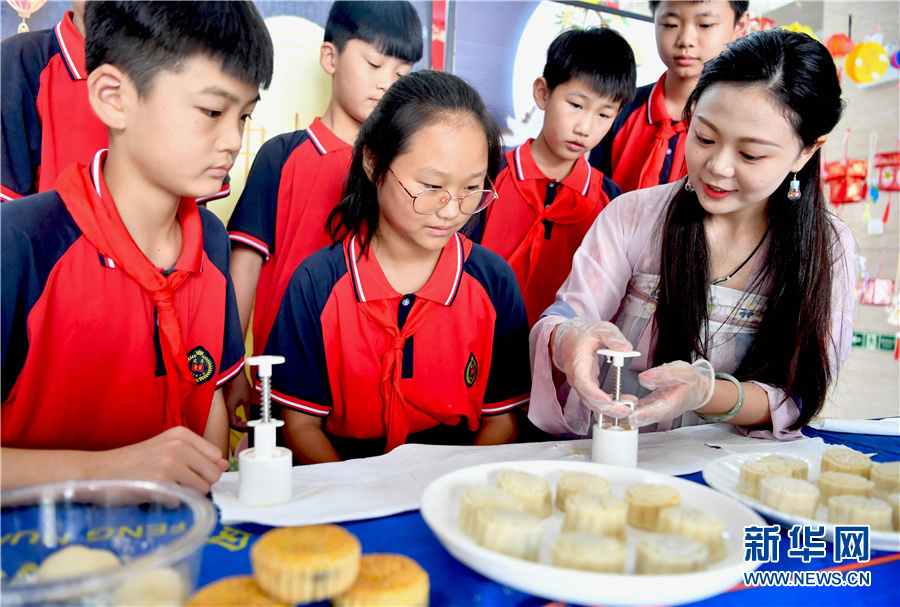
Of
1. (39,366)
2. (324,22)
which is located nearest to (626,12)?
(324,22)

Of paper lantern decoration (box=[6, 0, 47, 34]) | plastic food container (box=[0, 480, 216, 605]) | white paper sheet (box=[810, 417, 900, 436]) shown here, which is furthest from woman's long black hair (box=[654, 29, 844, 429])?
paper lantern decoration (box=[6, 0, 47, 34])

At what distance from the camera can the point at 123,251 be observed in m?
1.17

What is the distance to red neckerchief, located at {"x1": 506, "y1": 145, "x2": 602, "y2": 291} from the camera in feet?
6.92

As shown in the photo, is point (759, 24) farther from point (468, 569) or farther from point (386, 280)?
point (468, 569)

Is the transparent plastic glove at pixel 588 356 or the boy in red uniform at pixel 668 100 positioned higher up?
the boy in red uniform at pixel 668 100

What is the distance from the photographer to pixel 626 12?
3156 mm

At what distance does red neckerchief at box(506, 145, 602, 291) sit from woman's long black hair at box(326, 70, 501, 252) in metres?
0.45

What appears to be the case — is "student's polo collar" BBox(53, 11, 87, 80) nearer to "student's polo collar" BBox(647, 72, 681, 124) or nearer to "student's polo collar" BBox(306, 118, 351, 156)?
"student's polo collar" BBox(306, 118, 351, 156)

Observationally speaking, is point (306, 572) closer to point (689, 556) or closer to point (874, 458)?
point (689, 556)

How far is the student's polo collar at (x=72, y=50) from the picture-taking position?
178 centimetres

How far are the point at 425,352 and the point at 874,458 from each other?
979mm

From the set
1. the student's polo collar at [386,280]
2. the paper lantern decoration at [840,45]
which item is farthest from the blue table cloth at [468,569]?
the paper lantern decoration at [840,45]

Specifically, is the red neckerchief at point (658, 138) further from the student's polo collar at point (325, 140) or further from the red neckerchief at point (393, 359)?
the red neckerchief at point (393, 359)

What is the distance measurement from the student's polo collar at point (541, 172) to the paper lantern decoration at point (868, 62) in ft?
8.47
